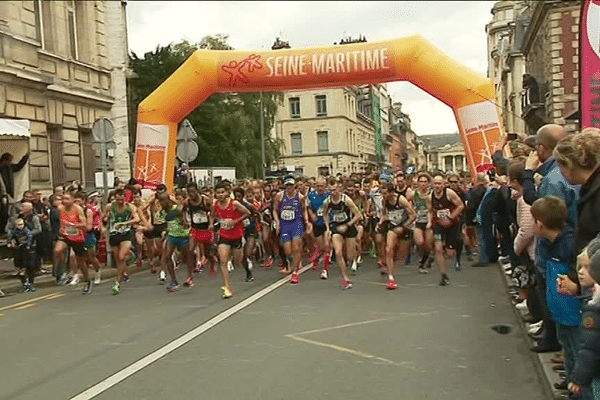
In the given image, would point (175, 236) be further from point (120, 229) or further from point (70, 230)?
point (70, 230)

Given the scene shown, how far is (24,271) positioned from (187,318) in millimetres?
5726

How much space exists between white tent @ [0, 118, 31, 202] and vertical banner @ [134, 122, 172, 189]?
2444 mm

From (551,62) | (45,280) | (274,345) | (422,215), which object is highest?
(551,62)

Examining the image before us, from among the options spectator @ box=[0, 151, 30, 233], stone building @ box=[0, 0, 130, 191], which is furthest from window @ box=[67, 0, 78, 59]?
spectator @ box=[0, 151, 30, 233]

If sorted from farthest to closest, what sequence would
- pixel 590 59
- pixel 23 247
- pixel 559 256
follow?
pixel 23 247, pixel 590 59, pixel 559 256

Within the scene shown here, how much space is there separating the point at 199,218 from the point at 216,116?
129ft

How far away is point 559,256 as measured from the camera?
528cm

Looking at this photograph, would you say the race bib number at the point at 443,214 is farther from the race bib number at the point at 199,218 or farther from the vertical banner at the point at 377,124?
the vertical banner at the point at 377,124

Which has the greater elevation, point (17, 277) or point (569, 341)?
point (569, 341)

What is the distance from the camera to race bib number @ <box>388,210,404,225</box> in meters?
13.2

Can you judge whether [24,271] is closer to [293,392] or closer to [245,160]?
[293,392]

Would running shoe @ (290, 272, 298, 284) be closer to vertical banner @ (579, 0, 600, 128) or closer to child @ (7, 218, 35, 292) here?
child @ (7, 218, 35, 292)

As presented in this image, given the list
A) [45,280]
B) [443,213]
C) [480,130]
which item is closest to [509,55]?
[480,130]

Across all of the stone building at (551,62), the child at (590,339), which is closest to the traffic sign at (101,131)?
the child at (590,339)
